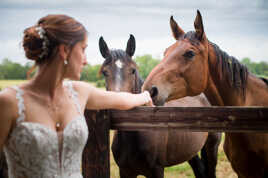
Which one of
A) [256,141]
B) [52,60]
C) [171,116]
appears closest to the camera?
[52,60]

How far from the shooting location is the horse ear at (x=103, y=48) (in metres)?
3.73

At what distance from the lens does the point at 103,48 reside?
3.77 metres

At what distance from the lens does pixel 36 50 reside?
1.51 metres

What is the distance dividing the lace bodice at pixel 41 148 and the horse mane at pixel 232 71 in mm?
1756

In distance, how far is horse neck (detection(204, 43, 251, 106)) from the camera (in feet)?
8.65

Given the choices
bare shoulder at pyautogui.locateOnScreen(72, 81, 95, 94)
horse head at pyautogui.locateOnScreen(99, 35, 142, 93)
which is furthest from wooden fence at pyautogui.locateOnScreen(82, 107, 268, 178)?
horse head at pyautogui.locateOnScreen(99, 35, 142, 93)

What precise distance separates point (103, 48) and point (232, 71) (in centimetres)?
199

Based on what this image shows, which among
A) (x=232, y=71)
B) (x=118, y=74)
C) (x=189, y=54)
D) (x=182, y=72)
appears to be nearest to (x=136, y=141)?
(x=118, y=74)

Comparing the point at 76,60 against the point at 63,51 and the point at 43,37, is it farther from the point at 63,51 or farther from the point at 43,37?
the point at 43,37

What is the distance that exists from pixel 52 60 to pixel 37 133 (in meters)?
0.49

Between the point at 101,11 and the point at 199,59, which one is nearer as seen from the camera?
the point at 199,59

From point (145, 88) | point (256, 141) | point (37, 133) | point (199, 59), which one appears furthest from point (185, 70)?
point (37, 133)

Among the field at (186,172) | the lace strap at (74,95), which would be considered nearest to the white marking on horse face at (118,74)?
the lace strap at (74,95)

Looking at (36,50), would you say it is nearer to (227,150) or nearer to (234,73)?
(234,73)
